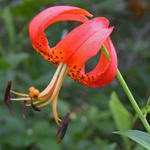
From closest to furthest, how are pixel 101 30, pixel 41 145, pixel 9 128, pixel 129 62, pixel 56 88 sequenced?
1. pixel 101 30
2. pixel 56 88
3. pixel 41 145
4. pixel 9 128
5. pixel 129 62

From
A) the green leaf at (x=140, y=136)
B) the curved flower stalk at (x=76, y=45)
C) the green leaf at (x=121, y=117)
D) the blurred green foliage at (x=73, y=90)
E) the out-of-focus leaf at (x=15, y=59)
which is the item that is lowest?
the blurred green foliage at (x=73, y=90)

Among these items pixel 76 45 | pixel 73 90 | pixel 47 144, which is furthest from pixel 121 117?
pixel 73 90

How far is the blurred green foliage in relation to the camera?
58.2 inches

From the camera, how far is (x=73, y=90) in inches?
87.3

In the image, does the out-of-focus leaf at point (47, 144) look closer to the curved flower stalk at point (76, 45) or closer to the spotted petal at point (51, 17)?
the curved flower stalk at point (76, 45)

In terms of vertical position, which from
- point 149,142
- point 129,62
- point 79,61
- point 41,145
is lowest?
point 129,62

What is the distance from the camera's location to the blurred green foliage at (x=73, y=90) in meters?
1.48

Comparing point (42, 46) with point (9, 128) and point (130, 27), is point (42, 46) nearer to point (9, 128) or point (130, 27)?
point (9, 128)

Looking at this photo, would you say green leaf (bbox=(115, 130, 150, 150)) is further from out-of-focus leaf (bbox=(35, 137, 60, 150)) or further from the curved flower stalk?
out-of-focus leaf (bbox=(35, 137, 60, 150))

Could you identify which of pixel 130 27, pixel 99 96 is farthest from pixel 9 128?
pixel 130 27

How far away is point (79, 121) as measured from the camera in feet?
5.86

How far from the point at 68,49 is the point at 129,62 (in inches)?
79.8

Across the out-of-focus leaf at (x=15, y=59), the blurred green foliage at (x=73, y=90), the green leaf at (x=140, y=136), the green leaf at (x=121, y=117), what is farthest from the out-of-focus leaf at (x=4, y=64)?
the green leaf at (x=140, y=136)

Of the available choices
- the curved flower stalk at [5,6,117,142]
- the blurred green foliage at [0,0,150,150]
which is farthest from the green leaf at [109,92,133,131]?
the curved flower stalk at [5,6,117,142]
